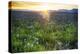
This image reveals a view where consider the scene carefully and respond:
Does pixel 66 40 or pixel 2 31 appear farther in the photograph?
pixel 66 40

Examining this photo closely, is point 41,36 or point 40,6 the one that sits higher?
point 40,6

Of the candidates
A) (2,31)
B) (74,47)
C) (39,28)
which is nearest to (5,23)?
(2,31)

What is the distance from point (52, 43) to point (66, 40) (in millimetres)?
207

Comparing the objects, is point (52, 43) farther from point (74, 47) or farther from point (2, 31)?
point (2, 31)

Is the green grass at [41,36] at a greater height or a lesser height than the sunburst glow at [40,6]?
lesser

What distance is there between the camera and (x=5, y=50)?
201 centimetres

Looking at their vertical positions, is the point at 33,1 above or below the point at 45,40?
above

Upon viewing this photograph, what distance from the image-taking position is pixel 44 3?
7.03 ft

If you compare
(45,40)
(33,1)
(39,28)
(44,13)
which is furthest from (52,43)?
(33,1)

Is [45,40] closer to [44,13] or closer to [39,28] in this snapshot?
[39,28]

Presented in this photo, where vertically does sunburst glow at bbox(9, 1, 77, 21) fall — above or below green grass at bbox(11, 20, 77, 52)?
above

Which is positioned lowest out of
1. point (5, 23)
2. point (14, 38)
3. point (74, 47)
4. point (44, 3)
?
point (74, 47)

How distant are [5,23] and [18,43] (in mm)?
297

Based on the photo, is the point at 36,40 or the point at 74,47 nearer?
the point at 36,40
